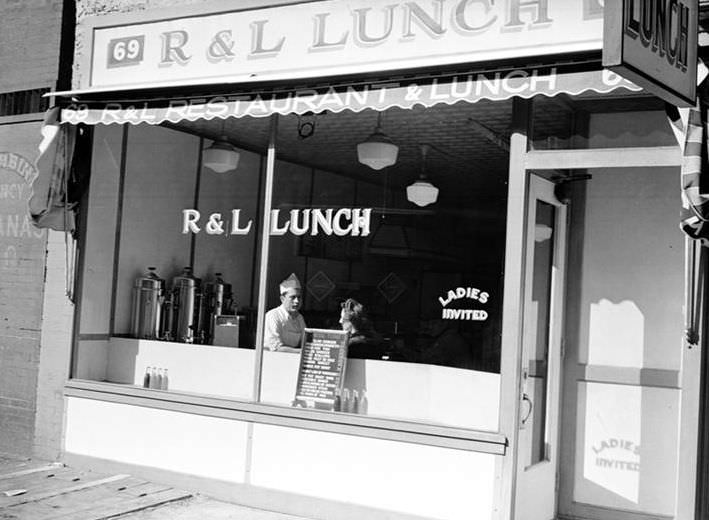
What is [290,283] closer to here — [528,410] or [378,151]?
[378,151]

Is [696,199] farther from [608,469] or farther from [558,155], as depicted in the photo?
[608,469]

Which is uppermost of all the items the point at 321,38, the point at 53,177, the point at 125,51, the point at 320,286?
the point at 125,51

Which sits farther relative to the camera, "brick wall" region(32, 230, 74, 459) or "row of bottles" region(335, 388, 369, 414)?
"brick wall" region(32, 230, 74, 459)

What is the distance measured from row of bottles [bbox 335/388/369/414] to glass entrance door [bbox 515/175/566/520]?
3.89ft

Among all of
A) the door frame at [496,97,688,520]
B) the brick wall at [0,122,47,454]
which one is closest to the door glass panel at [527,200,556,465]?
the door frame at [496,97,688,520]

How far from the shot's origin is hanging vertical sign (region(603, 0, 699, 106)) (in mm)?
4086

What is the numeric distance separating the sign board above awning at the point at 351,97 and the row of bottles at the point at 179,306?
1432mm

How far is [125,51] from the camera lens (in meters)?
7.66

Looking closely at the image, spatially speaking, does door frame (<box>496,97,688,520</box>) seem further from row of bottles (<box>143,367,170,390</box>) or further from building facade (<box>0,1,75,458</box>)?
building facade (<box>0,1,75,458</box>)

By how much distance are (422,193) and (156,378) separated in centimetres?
290

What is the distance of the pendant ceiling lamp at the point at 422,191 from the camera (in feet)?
20.9

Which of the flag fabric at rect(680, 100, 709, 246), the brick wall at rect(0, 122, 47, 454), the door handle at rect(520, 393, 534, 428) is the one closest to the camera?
the flag fabric at rect(680, 100, 709, 246)

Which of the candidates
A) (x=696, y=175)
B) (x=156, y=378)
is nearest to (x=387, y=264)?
(x=696, y=175)

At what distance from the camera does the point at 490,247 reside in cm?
607
